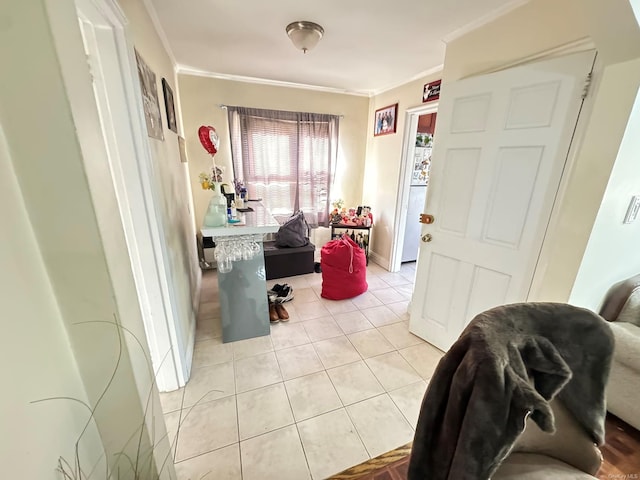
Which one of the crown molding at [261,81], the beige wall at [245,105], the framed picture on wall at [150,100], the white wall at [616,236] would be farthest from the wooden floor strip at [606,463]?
the crown molding at [261,81]

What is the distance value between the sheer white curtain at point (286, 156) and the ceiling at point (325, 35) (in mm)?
491

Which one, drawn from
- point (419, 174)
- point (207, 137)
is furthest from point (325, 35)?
point (419, 174)

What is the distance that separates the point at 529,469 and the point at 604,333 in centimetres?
47

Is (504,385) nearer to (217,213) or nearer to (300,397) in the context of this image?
(300,397)

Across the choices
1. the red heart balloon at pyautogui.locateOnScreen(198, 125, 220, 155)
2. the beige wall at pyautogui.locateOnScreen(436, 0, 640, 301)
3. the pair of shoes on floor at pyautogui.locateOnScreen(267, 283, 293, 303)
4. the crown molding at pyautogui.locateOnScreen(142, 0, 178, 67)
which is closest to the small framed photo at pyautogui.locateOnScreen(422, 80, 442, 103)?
the beige wall at pyautogui.locateOnScreen(436, 0, 640, 301)

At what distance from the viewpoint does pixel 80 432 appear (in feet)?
2.23

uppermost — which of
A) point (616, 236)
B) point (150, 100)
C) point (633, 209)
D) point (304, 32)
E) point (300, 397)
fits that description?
point (304, 32)

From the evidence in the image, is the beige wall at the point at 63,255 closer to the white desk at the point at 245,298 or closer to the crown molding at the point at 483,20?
the white desk at the point at 245,298

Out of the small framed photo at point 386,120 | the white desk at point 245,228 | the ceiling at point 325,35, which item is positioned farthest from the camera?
the small framed photo at point 386,120

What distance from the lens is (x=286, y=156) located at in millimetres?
3291

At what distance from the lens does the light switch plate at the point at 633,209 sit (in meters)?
1.31

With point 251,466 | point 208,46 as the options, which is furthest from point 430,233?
point 208,46

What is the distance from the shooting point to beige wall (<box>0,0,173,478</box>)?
1.68ft

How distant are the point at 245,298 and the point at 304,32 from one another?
193 cm
